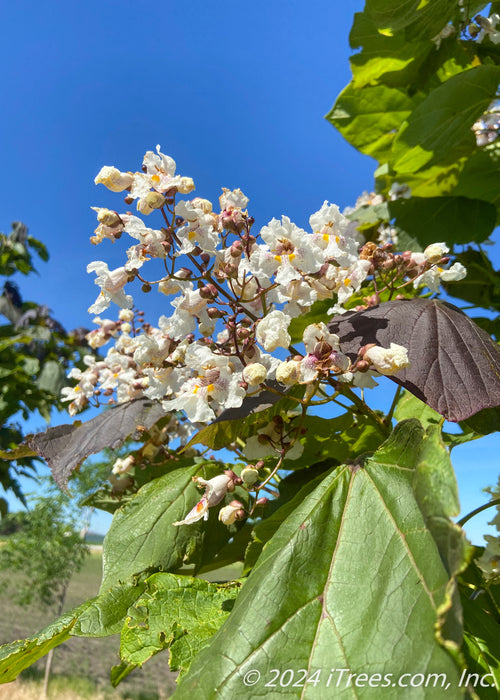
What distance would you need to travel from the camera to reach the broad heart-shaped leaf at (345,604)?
411 millimetres

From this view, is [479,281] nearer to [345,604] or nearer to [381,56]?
[381,56]

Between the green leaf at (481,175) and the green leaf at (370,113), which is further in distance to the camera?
the green leaf at (370,113)

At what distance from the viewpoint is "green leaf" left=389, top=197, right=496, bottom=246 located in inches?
52.2

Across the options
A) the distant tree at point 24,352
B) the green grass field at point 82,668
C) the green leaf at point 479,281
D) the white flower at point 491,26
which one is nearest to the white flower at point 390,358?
the green leaf at point 479,281

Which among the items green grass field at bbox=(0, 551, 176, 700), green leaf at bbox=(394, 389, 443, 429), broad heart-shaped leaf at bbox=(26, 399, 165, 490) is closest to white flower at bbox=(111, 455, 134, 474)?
broad heart-shaped leaf at bbox=(26, 399, 165, 490)

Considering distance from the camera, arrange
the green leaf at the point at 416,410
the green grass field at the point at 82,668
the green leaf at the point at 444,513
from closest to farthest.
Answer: the green leaf at the point at 444,513, the green leaf at the point at 416,410, the green grass field at the point at 82,668

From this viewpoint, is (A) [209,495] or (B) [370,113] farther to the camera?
(B) [370,113]

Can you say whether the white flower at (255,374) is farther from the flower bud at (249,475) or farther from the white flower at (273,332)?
the flower bud at (249,475)

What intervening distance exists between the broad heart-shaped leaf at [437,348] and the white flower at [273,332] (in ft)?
0.26

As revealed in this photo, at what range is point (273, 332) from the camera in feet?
2.03

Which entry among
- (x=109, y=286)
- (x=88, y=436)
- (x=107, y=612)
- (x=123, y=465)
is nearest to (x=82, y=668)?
(x=123, y=465)

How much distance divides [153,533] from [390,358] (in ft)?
1.66

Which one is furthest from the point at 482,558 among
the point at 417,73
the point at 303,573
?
the point at 417,73

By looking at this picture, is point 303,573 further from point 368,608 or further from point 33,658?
point 33,658
